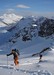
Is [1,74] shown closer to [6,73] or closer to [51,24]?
[6,73]

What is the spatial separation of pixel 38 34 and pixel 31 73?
5875 inches

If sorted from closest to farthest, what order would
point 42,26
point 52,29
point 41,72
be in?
point 41,72 → point 52,29 → point 42,26

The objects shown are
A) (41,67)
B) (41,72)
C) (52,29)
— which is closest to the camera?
(41,72)

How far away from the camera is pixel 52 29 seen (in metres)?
165

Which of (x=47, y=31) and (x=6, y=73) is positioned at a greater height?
(x=6, y=73)

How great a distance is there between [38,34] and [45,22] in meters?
19.7

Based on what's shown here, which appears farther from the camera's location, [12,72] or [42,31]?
[42,31]

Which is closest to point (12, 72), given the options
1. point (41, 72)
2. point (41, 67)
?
point (41, 72)

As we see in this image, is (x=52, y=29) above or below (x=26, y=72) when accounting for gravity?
below

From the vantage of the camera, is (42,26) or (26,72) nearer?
(26,72)

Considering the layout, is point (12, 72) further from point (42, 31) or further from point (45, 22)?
point (45, 22)

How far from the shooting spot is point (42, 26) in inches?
7136

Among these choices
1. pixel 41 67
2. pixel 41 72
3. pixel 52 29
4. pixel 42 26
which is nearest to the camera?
pixel 41 72

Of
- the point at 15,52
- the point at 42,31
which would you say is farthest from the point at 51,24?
the point at 15,52
